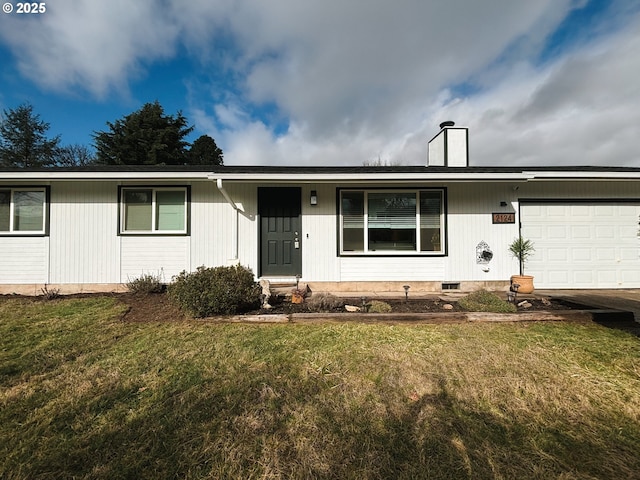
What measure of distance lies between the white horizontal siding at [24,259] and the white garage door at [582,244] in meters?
11.1

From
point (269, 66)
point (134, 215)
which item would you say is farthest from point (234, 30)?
point (134, 215)

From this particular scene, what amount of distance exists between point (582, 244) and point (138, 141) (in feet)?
97.2

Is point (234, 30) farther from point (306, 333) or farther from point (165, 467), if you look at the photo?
point (165, 467)

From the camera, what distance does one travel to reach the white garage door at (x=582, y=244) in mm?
6594

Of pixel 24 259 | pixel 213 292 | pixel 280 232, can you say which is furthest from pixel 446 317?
pixel 24 259

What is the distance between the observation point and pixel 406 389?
2.49 m

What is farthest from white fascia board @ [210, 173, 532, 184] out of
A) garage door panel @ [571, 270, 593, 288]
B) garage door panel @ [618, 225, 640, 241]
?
garage door panel @ [618, 225, 640, 241]

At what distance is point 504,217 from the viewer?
6543mm

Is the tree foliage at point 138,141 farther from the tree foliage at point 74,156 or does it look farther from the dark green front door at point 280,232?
the dark green front door at point 280,232

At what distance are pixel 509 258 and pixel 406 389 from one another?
5.52 m

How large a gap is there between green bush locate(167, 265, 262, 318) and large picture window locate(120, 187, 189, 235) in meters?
2.18

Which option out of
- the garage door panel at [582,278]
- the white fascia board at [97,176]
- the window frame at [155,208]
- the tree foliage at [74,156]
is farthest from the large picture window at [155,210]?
the tree foliage at [74,156]

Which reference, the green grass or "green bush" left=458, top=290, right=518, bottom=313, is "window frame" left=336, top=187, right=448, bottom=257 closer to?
"green bush" left=458, top=290, right=518, bottom=313

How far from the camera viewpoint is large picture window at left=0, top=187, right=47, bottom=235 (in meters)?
6.30
